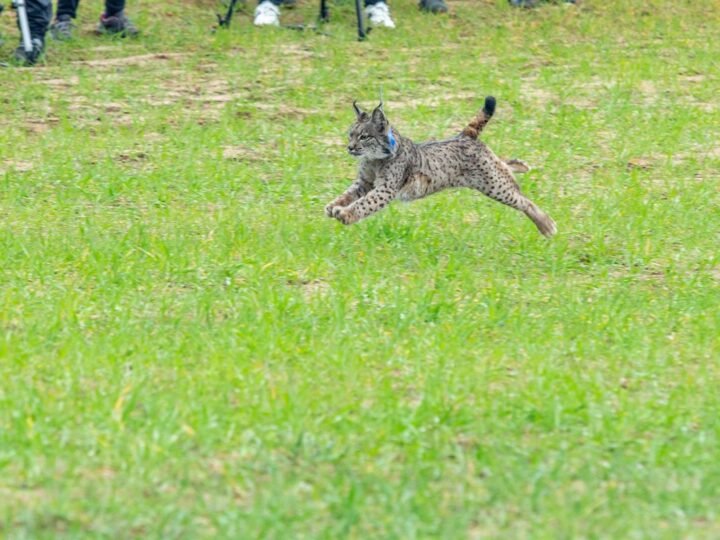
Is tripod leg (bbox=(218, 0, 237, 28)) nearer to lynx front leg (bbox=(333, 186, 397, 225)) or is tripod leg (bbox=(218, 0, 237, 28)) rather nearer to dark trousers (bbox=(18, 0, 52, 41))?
dark trousers (bbox=(18, 0, 52, 41))

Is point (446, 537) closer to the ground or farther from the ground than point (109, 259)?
farther from the ground

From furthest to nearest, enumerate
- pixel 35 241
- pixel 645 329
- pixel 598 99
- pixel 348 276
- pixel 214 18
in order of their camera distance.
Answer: pixel 214 18 < pixel 598 99 < pixel 35 241 < pixel 348 276 < pixel 645 329

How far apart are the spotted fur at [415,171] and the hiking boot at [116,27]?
575 cm

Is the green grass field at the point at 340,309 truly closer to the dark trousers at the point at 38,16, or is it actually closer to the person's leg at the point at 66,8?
the dark trousers at the point at 38,16

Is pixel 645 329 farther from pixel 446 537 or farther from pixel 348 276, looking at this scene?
pixel 446 537

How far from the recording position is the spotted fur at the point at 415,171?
25.2 ft

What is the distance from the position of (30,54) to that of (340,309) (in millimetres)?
6320

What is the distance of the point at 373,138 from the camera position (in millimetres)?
7699

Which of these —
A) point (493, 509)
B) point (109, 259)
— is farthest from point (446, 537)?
point (109, 259)

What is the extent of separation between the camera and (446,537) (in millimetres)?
4324

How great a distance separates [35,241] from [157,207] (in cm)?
105

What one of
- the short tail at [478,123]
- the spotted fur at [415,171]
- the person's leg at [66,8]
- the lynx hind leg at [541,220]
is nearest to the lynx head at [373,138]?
the spotted fur at [415,171]

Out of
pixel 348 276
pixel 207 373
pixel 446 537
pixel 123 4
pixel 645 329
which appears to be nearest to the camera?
pixel 446 537

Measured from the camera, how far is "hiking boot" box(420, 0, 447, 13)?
1473cm
